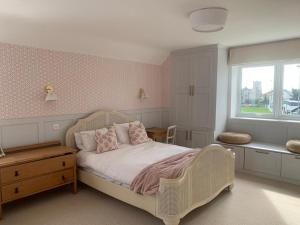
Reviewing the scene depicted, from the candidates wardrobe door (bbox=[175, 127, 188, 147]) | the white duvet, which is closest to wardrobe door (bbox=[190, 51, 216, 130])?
wardrobe door (bbox=[175, 127, 188, 147])

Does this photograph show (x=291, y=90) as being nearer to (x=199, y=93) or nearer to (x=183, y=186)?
(x=199, y=93)

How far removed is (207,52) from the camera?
180 inches

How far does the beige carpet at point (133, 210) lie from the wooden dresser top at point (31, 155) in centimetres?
66

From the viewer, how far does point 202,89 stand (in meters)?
4.73

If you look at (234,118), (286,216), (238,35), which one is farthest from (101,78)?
(286,216)

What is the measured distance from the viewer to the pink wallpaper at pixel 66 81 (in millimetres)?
3209

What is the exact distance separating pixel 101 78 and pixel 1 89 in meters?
1.64

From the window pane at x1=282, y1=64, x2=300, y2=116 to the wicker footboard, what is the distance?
1870 millimetres

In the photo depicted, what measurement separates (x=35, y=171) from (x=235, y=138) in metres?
3.44

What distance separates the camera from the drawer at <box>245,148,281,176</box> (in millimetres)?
3980

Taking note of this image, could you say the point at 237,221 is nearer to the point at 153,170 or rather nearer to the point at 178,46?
the point at 153,170

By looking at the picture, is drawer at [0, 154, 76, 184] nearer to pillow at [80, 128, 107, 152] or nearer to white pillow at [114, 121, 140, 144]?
pillow at [80, 128, 107, 152]

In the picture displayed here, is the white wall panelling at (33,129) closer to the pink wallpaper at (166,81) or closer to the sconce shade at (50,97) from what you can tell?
the sconce shade at (50,97)

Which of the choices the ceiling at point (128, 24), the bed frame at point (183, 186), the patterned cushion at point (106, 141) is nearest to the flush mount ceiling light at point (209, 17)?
the ceiling at point (128, 24)
